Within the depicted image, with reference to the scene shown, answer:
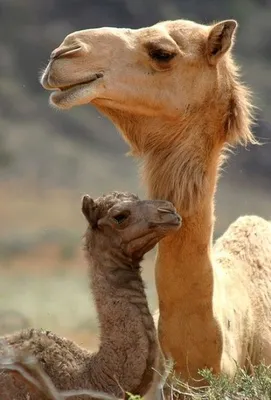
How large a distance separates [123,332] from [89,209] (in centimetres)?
62

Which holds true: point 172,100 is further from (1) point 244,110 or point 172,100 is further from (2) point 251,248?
(2) point 251,248

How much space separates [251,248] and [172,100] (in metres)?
1.20

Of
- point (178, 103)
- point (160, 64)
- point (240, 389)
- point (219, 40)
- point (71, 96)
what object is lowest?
point (240, 389)

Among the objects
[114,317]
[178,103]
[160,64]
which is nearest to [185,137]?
[178,103]

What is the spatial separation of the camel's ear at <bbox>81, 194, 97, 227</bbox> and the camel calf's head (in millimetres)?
426

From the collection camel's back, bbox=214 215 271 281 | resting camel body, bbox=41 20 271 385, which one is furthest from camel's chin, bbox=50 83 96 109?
camel's back, bbox=214 215 271 281

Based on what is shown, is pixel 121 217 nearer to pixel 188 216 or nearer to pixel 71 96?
pixel 188 216

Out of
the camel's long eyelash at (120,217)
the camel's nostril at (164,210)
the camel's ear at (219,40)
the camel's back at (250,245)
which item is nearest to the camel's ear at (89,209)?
the camel's long eyelash at (120,217)

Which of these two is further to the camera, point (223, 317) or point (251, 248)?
point (251, 248)

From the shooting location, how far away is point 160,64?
6887 millimetres

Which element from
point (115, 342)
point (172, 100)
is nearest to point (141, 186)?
point (172, 100)

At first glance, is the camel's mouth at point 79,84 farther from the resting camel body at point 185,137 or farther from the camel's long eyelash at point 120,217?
the camel's long eyelash at point 120,217

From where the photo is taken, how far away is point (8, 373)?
21.1 ft

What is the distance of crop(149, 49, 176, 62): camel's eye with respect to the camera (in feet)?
22.5
